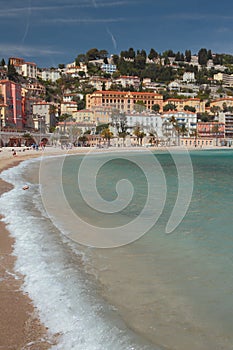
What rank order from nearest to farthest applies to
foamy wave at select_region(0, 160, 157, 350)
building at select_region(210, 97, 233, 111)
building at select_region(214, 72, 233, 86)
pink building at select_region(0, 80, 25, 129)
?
foamy wave at select_region(0, 160, 157, 350) → pink building at select_region(0, 80, 25, 129) → building at select_region(210, 97, 233, 111) → building at select_region(214, 72, 233, 86)

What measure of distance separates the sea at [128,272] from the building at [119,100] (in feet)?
320

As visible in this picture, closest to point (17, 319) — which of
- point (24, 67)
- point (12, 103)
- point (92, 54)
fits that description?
point (12, 103)

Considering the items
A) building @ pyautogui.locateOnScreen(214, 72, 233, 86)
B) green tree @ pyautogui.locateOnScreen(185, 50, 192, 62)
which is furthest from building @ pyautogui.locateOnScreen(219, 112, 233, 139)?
green tree @ pyautogui.locateOnScreen(185, 50, 192, 62)

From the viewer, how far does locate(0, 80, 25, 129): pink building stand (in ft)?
245

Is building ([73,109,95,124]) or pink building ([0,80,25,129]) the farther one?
building ([73,109,95,124])

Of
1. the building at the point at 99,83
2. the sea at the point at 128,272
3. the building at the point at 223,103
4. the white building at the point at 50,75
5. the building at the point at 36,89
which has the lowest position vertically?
the sea at the point at 128,272

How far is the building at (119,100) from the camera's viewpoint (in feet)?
363

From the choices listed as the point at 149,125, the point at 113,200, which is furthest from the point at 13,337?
the point at 149,125

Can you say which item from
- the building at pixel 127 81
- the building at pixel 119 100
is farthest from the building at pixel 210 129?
the building at pixel 127 81

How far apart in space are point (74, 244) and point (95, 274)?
1831mm

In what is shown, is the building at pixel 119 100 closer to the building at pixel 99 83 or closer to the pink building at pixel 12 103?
the building at pixel 99 83

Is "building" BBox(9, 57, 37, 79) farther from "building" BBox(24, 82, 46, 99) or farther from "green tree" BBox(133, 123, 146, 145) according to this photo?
"green tree" BBox(133, 123, 146, 145)

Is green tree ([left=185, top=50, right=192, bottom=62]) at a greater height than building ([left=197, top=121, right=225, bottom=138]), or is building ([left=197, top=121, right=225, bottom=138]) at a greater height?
green tree ([left=185, top=50, right=192, bottom=62])

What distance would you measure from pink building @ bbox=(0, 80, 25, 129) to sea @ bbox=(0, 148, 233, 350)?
66.4m
